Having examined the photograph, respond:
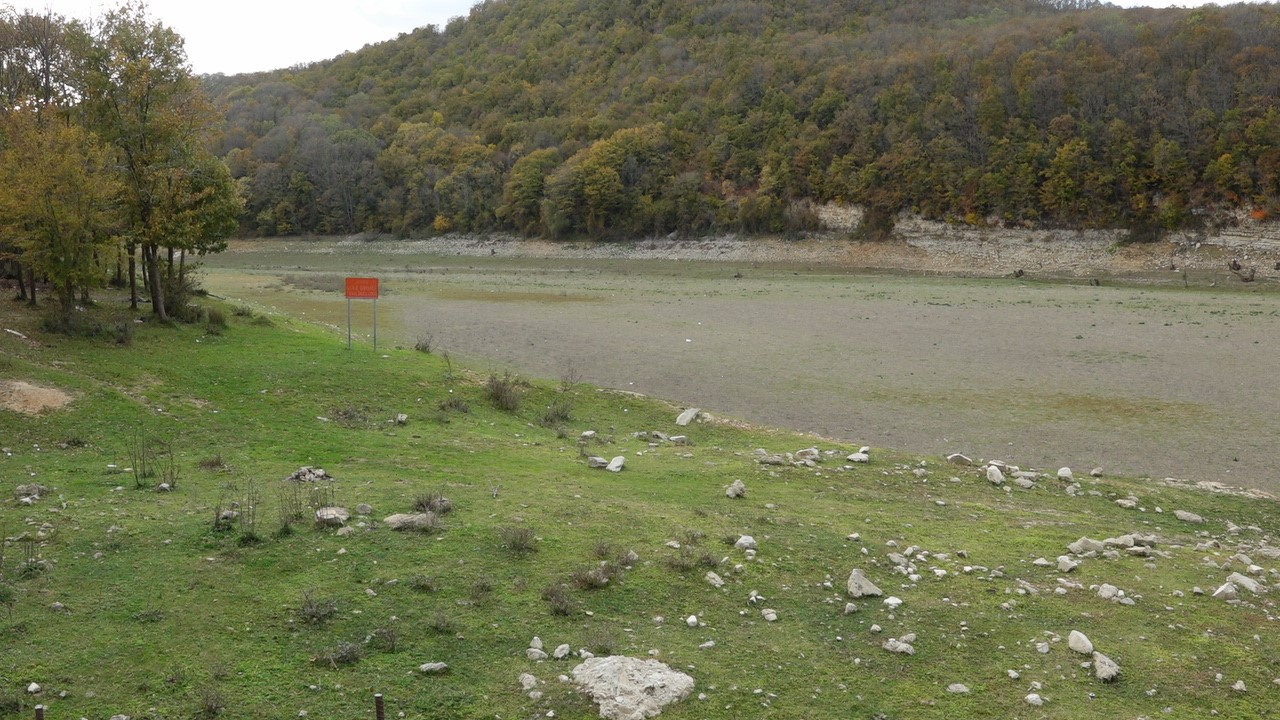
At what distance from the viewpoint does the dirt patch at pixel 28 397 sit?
12.7 meters

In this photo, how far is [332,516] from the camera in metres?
8.66

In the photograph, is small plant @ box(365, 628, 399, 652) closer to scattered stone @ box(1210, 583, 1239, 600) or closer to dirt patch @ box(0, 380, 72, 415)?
scattered stone @ box(1210, 583, 1239, 600)

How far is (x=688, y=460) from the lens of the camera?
509 inches

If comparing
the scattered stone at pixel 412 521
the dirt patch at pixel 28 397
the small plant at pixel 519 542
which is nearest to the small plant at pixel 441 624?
the small plant at pixel 519 542

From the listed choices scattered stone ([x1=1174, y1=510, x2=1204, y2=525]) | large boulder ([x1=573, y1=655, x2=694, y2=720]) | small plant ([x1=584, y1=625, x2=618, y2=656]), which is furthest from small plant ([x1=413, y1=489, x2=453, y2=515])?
scattered stone ([x1=1174, y1=510, x2=1204, y2=525])

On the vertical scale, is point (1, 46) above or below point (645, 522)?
above

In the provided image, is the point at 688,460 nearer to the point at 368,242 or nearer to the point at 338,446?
the point at 338,446

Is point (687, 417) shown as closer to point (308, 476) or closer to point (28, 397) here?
point (308, 476)

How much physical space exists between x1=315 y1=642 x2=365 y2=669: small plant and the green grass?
2cm

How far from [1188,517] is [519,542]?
7.97 m

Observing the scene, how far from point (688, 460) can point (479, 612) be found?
6.16 metres

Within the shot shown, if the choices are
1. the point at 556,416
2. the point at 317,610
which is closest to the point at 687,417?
the point at 556,416

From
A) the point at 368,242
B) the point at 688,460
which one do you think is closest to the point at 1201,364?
the point at 688,460

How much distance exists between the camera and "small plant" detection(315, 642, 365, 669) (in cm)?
627
